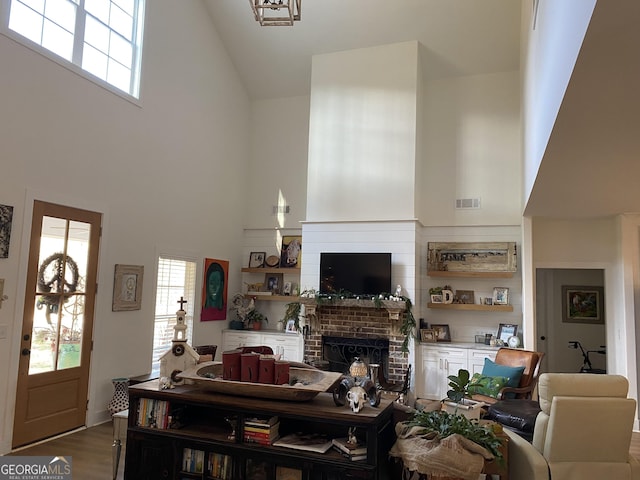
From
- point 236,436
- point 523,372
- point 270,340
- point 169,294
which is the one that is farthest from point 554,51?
point 270,340

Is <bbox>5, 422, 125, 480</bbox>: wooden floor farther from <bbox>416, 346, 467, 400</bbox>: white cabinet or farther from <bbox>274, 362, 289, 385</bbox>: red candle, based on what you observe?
<bbox>416, 346, 467, 400</bbox>: white cabinet

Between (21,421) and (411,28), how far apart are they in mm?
6966

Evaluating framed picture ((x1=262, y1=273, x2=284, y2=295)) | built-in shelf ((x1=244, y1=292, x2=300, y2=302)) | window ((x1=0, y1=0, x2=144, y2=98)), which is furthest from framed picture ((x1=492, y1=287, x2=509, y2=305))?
window ((x1=0, y1=0, x2=144, y2=98))

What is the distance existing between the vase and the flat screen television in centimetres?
301

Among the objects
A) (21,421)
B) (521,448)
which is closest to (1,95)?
(21,421)

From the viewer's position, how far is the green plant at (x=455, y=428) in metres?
2.70

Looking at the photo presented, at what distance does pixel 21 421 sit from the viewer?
459 cm

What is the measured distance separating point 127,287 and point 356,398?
13.6 feet

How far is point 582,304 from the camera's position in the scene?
27.8ft

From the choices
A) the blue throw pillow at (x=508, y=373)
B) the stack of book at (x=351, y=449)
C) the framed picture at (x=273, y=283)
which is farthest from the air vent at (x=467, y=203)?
the stack of book at (x=351, y=449)

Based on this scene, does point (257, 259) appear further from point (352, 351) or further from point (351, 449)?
point (351, 449)

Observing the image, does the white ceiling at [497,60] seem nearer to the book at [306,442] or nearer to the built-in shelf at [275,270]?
the book at [306,442]

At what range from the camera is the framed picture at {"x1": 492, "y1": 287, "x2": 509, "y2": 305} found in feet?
22.9

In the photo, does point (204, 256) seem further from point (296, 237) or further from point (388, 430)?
point (388, 430)
